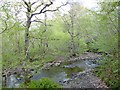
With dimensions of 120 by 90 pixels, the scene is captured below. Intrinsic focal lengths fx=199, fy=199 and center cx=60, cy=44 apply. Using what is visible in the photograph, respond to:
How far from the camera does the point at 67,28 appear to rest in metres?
23.3

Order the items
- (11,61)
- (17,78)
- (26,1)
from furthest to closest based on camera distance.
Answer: (17,78) < (26,1) < (11,61)

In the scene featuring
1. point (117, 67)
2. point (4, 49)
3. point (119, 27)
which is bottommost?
point (117, 67)

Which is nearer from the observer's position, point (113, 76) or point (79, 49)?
point (113, 76)

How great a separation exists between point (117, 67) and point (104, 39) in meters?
2.87

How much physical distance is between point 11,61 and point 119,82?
4.41 m

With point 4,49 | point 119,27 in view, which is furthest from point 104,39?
point 4,49

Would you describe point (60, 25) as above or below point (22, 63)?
above

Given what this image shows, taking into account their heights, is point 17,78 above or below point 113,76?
below

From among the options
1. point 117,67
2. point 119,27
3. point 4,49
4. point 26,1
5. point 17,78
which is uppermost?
point 26,1

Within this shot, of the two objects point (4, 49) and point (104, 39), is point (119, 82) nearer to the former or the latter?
point (104, 39)

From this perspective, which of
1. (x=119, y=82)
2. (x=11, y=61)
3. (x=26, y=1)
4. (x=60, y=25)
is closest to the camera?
(x=119, y=82)

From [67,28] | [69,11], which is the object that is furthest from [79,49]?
[69,11]

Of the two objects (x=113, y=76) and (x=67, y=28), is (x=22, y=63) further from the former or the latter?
(x=67, y=28)

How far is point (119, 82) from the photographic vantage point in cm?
774
